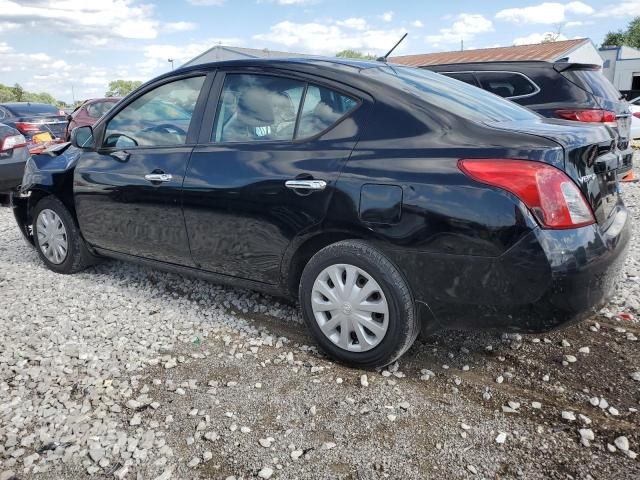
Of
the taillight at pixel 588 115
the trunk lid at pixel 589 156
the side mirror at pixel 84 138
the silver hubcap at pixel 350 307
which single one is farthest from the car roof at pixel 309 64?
the taillight at pixel 588 115

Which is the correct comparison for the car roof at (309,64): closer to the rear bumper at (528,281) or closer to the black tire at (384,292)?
the black tire at (384,292)

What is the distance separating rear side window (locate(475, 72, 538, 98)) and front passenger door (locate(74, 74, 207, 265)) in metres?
4.50

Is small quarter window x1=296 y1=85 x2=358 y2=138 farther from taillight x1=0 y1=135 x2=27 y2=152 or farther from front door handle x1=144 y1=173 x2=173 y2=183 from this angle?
taillight x1=0 y1=135 x2=27 y2=152

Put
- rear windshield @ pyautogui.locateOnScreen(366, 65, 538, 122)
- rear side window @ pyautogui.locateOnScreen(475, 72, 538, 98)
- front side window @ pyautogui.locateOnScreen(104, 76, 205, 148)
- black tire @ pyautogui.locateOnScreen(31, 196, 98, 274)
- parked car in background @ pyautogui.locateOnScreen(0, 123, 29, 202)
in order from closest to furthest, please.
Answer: rear windshield @ pyautogui.locateOnScreen(366, 65, 538, 122) → front side window @ pyautogui.locateOnScreen(104, 76, 205, 148) → black tire @ pyautogui.locateOnScreen(31, 196, 98, 274) → rear side window @ pyautogui.locateOnScreen(475, 72, 538, 98) → parked car in background @ pyautogui.locateOnScreen(0, 123, 29, 202)

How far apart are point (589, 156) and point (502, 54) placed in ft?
102

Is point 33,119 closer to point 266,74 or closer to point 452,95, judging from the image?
point 266,74

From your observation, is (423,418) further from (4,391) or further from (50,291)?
(50,291)

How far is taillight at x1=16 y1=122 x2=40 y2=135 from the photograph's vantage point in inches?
515

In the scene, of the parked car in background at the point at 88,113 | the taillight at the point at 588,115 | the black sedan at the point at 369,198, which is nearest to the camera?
the black sedan at the point at 369,198

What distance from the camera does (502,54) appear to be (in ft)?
101

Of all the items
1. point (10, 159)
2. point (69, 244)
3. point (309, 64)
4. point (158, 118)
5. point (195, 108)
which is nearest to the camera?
point (309, 64)

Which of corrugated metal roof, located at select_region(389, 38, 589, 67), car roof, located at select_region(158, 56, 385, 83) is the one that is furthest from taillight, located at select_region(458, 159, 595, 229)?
corrugated metal roof, located at select_region(389, 38, 589, 67)

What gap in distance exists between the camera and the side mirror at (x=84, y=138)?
14.3ft

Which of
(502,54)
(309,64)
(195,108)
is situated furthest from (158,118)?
(502,54)
